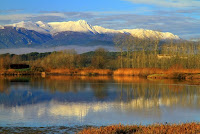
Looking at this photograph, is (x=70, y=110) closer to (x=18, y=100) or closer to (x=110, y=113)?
(x=110, y=113)

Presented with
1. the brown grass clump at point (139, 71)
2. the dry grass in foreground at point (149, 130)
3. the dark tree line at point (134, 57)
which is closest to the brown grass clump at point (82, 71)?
the dark tree line at point (134, 57)

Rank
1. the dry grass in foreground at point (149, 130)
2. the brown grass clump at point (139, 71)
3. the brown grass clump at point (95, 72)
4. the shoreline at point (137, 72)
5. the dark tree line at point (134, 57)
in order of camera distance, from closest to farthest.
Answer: the dry grass in foreground at point (149, 130) < the shoreline at point (137, 72) < the brown grass clump at point (139, 71) < the brown grass clump at point (95, 72) < the dark tree line at point (134, 57)

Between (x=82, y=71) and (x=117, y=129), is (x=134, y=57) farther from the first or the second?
(x=117, y=129)

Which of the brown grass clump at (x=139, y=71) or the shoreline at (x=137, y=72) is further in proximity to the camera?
the brown grass clump at (x=139, y=71)

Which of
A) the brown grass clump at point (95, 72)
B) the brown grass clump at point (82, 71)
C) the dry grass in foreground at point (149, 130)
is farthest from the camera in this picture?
the brown grass clump at point (82, 71)

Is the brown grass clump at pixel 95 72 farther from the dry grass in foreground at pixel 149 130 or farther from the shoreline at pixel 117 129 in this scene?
the dry grass in foreground at pixel 149 130

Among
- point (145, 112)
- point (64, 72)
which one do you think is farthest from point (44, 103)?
point (64, 72)

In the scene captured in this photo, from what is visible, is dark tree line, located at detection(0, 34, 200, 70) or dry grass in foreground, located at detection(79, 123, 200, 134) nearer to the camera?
dry grass in foreground, located at detection(79, 123, 200, 134)

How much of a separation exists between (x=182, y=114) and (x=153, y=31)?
5894 centimetres

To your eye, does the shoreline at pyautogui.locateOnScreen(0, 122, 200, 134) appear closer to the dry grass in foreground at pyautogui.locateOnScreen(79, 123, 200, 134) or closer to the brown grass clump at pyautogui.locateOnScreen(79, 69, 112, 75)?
the dry grass in foreground at pyautogui.locateOnScreen(79, 123, 200, 134)

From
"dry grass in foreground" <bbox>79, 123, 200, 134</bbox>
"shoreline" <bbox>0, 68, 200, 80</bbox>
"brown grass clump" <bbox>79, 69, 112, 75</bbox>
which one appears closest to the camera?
"dry grass in foreground" <bbox>79, 123, 200, 134</bbox>

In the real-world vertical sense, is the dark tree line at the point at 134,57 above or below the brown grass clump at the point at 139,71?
above

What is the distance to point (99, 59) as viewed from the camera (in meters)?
68.8

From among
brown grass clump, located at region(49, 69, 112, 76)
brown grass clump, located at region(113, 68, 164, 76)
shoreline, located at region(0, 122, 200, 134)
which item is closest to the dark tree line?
brown grass clump, located at region(49, 69, 112, 76)
